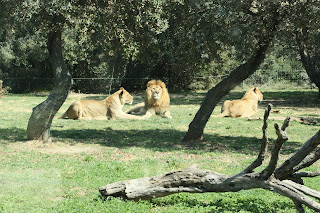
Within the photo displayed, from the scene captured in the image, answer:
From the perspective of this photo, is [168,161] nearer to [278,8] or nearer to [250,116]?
[278,8]

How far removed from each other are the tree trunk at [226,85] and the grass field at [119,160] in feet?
1.56

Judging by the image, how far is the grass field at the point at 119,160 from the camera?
6.36 metres

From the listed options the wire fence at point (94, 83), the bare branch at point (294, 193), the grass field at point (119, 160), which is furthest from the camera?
the wire fence at point (94, 83)

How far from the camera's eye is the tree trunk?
447 inches

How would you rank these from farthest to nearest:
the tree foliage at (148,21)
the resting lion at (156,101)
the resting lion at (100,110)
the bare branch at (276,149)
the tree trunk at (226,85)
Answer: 1. the resting lion at (156,101)
2. the resting lion at (100,110)
3. the tree trunk at (226,85)
4. the tree foliage at (148,21)
5. the bare branch at (276,149)

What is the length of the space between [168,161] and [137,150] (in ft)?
5.23

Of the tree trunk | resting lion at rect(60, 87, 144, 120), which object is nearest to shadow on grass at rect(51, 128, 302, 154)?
the tree trunk

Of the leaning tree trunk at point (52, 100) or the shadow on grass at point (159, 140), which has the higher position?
the leaning tree trunk at point (52, 100)

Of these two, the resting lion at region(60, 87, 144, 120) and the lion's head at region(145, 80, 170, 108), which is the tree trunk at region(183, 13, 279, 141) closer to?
the resting lion at region(60, 87, 144, 120)

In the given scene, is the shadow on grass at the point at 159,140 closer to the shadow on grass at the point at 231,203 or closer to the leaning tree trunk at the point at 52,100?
the leaning tree trunk at the point at 52,100

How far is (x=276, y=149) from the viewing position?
5.18 meters

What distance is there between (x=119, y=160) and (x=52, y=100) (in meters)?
2.61

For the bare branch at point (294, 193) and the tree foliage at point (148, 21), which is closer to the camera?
the bare branch at point (294, 193)

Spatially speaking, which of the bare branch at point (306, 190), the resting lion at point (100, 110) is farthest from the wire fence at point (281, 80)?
the bare branch at point (306, 190)
